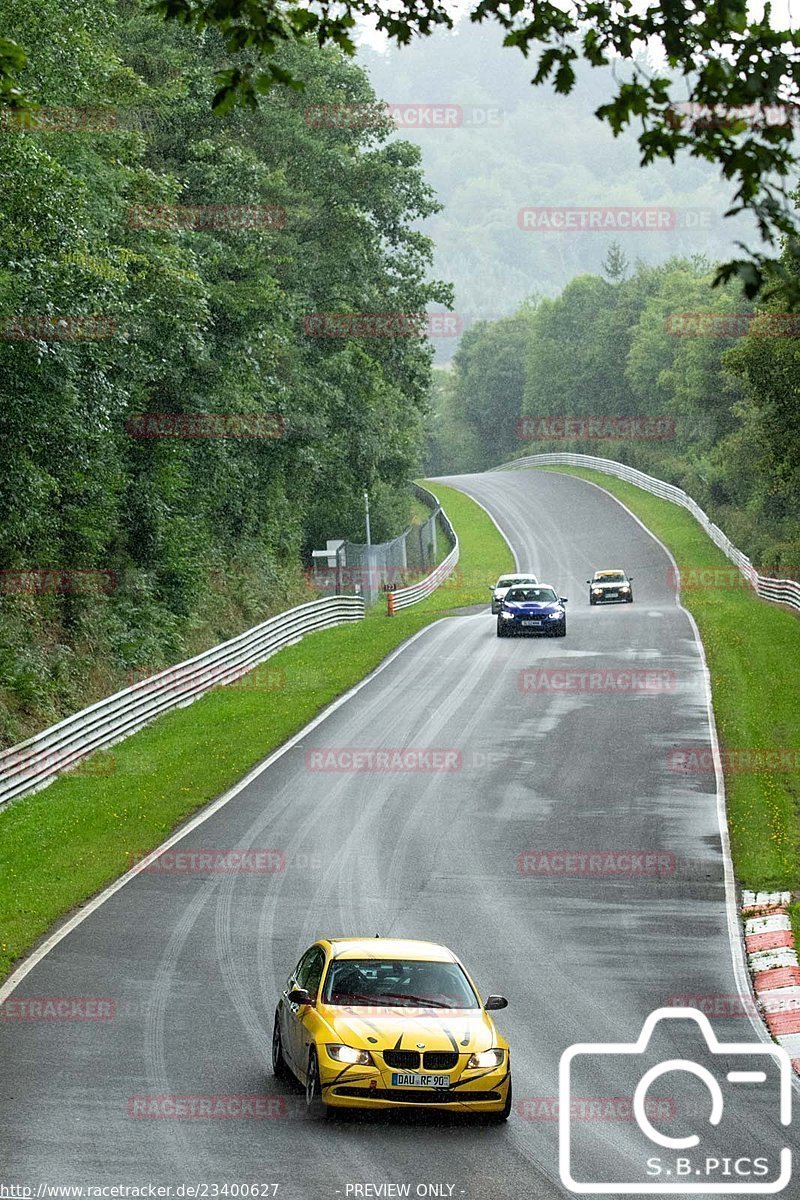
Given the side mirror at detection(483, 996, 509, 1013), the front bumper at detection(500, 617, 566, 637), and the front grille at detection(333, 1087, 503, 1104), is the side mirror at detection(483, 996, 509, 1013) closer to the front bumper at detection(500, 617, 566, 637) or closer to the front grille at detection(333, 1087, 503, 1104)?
the front grille at detection(333, 1087, 503, 1104)

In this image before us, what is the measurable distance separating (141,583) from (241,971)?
79.7ft

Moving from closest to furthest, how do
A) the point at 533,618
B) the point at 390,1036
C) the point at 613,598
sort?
the point at 390,1036 < the point at 533,618 < the point at 613,598

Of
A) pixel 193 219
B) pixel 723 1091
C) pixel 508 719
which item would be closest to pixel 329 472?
pixel 193 219

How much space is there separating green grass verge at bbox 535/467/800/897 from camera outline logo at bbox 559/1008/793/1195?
631cm

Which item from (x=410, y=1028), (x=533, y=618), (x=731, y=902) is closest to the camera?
(x=410, y=1028)

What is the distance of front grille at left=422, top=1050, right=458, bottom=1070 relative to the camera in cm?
1084

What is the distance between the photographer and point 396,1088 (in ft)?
35.3

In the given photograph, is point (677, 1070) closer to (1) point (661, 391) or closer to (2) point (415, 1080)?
(2) point (415, 1080)

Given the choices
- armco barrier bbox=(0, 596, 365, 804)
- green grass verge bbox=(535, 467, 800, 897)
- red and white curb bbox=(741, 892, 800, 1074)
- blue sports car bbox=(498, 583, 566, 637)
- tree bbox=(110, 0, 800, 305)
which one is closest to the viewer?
tree bbox=(110, 0, 800, 305)

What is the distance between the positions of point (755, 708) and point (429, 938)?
16.0 meters

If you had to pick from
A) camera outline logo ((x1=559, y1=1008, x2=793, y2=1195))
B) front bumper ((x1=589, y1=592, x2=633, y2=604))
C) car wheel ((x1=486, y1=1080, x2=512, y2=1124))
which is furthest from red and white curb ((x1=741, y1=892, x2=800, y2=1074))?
front bumper ((x1=589, y1=592, x2=633, y2=604))

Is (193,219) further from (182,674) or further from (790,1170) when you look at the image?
(790,1170)

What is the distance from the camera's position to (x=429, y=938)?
1680 cm

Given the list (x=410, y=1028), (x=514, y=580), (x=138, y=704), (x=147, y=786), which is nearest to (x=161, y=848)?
(x=147, y=786)
